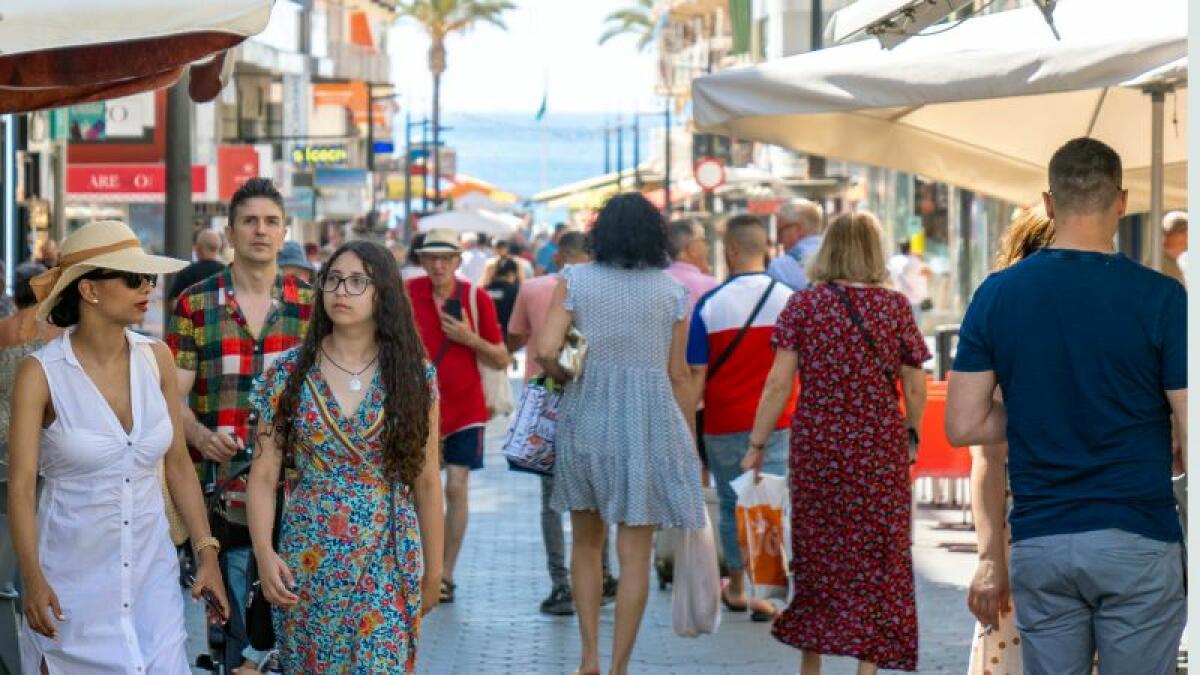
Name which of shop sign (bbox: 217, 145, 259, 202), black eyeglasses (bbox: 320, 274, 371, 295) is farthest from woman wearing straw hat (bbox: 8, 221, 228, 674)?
shop sign (bbox: 217, 145, 259, 202)

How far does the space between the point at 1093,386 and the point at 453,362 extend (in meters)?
6.75

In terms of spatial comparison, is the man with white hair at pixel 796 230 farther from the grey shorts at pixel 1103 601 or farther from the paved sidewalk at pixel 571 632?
the grey shorts at pixel 1103 601

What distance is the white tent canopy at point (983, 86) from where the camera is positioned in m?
7.29

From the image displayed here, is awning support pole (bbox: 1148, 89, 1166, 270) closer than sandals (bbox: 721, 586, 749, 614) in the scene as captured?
Yes

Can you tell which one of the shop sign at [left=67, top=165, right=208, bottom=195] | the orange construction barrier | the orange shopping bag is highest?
the shop sign at [left=67, top=165, right=208, bottom=195]

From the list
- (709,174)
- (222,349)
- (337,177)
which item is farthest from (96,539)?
(337,177)

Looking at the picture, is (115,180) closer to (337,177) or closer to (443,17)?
(337,177)

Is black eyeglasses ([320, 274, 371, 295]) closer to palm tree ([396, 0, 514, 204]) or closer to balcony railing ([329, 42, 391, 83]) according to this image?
balcony railing ([329, 42, 391, 83])

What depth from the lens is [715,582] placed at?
9.71m

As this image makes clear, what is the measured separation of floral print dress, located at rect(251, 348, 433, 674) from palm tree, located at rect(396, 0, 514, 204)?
77.1 metres

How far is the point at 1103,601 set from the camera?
18.4 feet

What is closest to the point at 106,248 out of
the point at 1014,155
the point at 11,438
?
the point at 11,438

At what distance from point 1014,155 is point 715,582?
336 centimetres

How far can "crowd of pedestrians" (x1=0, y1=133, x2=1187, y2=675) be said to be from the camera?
18.4 ft
